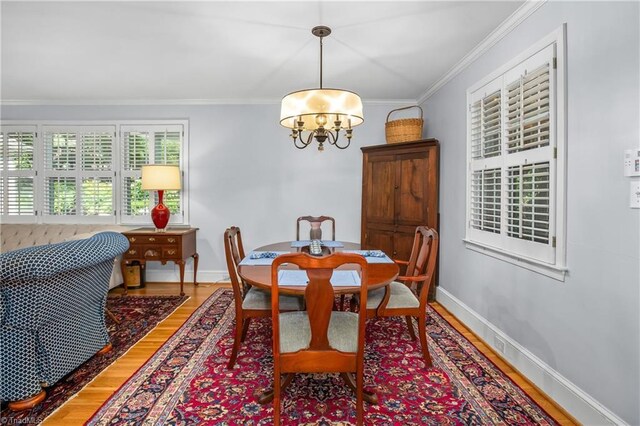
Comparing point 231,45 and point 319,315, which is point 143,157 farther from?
point 319,315

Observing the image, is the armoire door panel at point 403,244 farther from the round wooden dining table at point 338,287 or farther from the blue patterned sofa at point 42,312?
the blue patterned sofa at point 42,312

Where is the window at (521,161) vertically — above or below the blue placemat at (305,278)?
above

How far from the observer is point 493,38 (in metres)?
2.69

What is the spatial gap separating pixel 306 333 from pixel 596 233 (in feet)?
5.25

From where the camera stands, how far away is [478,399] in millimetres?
1998

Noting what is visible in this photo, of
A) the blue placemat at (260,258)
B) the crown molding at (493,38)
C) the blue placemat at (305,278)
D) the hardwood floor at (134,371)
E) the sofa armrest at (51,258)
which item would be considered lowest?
the hardwood floor at (134,371)

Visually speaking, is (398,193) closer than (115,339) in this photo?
No

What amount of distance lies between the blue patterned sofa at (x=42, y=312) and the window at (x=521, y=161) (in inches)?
112

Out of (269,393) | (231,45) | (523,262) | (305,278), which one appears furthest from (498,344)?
(231,45)

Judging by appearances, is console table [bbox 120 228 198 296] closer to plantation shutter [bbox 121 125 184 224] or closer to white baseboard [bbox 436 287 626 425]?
plantation shutter [bbox 121 125 184 224]

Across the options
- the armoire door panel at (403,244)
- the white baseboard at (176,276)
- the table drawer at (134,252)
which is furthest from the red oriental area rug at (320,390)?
the white baseboard at (176,276)

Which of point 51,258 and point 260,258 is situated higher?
point 51,258

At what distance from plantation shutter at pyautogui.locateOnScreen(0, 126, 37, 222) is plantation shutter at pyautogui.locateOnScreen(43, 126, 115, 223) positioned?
0.19 m

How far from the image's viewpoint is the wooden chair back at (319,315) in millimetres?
1554
